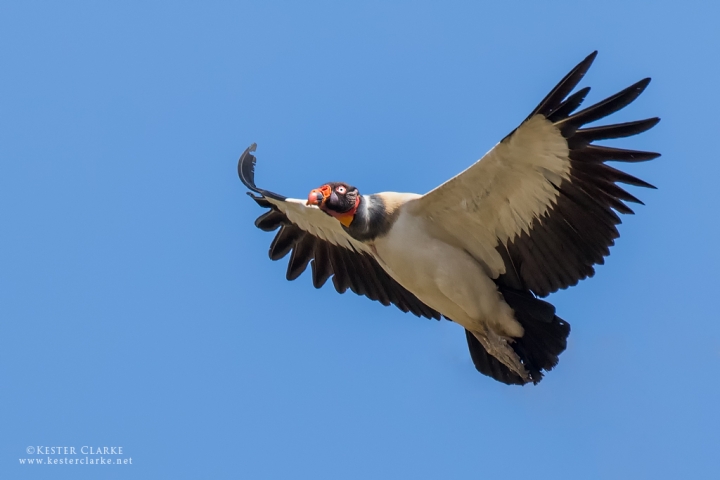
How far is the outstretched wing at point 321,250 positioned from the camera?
10742mm

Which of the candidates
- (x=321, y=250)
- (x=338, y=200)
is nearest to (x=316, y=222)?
(x=321, y=250)

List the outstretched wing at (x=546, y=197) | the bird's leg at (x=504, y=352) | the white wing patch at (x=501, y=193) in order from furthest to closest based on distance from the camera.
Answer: the bird's leg at (x=504, y=352), the white wing patch at (x=501, y=193), the outstretched wing at (x=546, y=197)

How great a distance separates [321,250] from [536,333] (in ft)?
8.26

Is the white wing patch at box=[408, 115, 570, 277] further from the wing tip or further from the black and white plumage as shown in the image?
the wing tip

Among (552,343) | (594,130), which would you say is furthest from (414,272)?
(594,130)

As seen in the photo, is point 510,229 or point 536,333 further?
point 536,333

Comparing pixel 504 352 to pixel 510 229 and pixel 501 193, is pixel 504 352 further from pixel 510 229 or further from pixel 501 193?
pixel 501 193

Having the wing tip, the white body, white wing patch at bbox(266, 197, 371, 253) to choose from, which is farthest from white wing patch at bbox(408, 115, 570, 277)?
the wing tip

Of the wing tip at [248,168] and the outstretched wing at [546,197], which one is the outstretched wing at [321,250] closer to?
the wing tip at [248,168]

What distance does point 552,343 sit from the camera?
32.1 ft

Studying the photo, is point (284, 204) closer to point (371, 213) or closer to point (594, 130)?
point (371, 213)

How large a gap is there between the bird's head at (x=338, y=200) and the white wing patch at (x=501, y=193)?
0.53 m

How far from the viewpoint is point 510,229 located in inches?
380

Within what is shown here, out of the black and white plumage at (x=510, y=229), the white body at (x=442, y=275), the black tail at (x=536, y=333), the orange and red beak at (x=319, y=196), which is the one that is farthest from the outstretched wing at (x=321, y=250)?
the black tail at (x=536, y=333)
